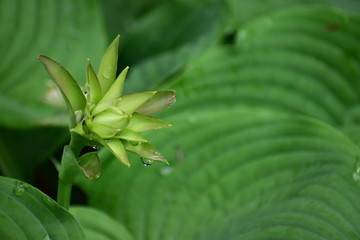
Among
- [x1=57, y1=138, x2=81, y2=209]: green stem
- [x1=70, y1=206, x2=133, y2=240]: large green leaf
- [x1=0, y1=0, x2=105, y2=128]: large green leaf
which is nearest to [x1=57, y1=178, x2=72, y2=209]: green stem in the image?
[x1=57, y1=138, x2=81, y2=209]: green stem

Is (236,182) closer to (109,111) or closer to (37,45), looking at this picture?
(109,111)

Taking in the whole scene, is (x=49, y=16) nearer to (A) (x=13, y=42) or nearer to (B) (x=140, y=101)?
(A) (x=13, y=42)

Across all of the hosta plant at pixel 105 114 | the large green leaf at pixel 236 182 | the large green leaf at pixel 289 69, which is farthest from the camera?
the large green leaf at pixel 289 69

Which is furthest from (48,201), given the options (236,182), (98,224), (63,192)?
(236,182)

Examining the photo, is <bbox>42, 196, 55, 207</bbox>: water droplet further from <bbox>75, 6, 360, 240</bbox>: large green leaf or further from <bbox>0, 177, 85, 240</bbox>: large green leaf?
<bbox>75, 6, 360, 240</bbox>: large green leaf

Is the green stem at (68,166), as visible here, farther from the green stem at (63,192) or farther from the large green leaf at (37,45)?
the large green leaf at (37,45)

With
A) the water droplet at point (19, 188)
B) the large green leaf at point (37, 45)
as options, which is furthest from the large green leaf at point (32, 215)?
the large green leaf at point (37, 45)

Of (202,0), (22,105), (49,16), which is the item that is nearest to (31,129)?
(22,105)

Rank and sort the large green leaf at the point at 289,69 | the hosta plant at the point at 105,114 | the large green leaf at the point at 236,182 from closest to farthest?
the hosta plant at the point at 105,114 < the large green leaf at the point at 236,182 < the large green leaf at the point at 289,69
